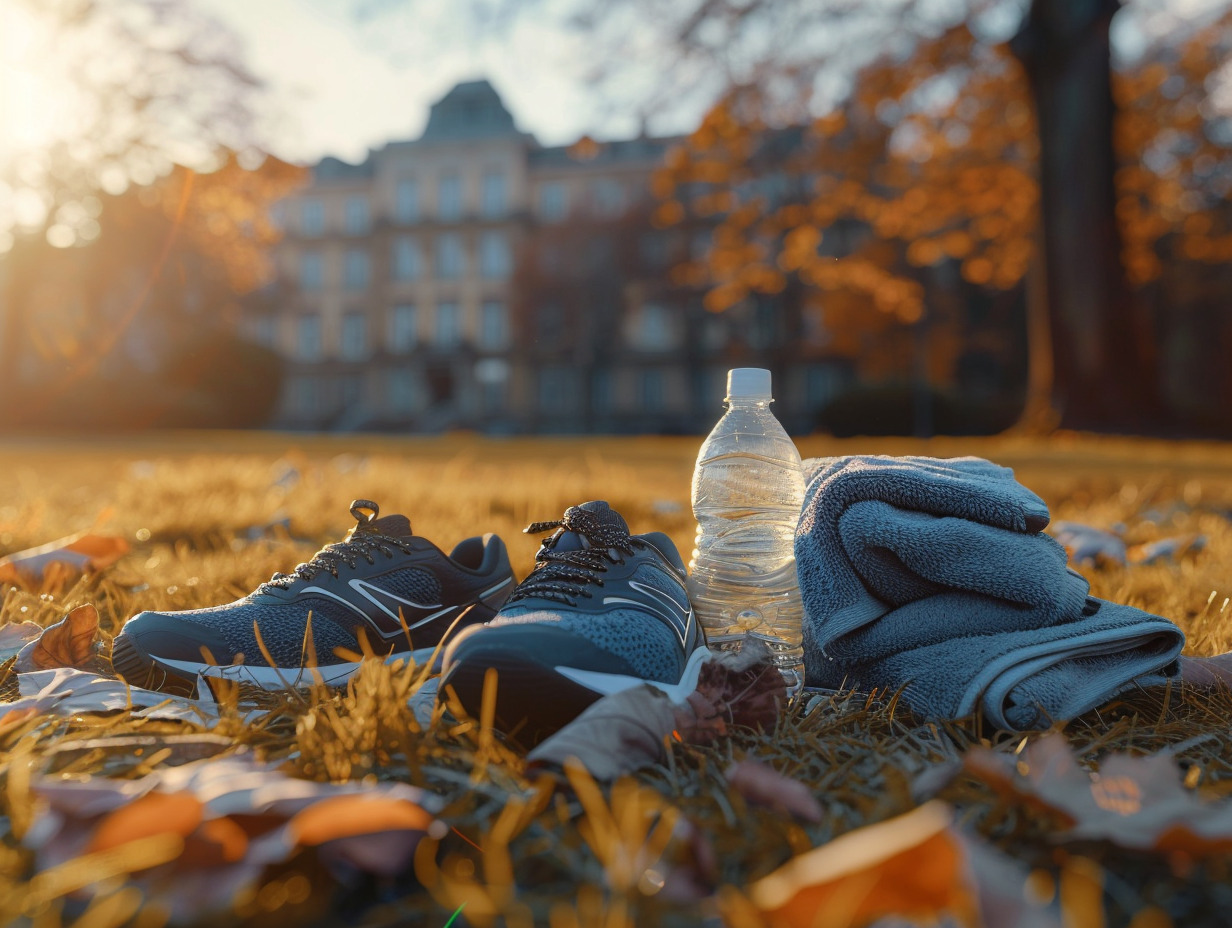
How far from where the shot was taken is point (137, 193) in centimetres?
2064

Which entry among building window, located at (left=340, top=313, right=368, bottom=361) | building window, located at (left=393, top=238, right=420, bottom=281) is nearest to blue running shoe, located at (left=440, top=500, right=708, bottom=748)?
building window, located at (left=393, top=238, right=420, bottom=281)

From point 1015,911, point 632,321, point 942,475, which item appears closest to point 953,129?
point 942,475

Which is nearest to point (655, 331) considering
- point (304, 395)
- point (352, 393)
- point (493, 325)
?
→ point (493, 325)

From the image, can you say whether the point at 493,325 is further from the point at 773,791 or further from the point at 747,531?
the point at 773,791

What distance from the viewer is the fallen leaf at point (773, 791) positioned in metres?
0.95

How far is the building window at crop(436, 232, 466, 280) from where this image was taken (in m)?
42.7

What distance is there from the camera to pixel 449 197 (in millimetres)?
43031

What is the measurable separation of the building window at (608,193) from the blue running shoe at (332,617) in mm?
38581

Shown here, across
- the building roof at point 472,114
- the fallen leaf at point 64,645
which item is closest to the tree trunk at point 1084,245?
the fallen leaf at point 64,645

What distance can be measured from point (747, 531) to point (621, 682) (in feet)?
3.49

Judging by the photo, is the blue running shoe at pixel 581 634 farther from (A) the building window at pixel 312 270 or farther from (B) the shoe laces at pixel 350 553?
(A) the building window at pixel 312 270

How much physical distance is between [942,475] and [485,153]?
144 feet

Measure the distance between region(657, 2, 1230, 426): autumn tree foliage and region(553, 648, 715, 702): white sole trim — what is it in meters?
9.55

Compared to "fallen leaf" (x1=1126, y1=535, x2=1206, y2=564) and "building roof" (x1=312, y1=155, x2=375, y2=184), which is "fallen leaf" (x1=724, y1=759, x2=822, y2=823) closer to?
"fallen leaf" (x1=1126, y1=535, x2=1206, y2=564)
